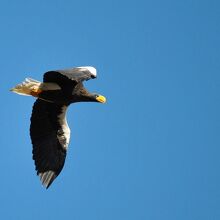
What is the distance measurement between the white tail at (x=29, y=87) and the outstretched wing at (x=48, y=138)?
16.7 inches

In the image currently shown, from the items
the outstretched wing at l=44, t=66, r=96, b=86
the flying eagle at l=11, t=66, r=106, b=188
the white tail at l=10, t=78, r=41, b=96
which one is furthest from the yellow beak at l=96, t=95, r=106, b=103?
the white tail at l=10, t=78, r=41, b=96

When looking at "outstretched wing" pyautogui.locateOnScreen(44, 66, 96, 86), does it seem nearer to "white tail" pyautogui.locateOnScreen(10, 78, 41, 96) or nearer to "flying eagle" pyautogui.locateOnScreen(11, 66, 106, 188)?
"flying eagle" pyautogui.locateOnScreen(11, 66, 106, 188)

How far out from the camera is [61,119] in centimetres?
1291

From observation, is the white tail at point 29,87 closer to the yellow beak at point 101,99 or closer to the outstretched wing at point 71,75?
the outstretched wing at point 71,75

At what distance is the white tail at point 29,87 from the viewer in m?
12.1

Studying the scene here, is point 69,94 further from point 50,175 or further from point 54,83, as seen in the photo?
point 50,175

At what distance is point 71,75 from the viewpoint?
10.6m

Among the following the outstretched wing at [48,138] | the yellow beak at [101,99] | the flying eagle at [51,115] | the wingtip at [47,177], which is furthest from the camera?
the yellow beak at [101,99]

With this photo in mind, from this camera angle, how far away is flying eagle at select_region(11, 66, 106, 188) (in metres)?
12.1

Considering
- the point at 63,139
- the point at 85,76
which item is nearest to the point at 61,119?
the point at 63,139

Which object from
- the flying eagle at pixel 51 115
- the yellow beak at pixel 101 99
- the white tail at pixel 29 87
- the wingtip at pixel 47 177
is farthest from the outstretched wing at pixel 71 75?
the wingtip at pixel 47 177

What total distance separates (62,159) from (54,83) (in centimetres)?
169

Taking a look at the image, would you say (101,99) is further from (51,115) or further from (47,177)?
(47,177)

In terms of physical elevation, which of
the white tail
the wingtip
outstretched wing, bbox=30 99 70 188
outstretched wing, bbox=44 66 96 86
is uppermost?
outstretched wing, bbox=44 66 96 86
